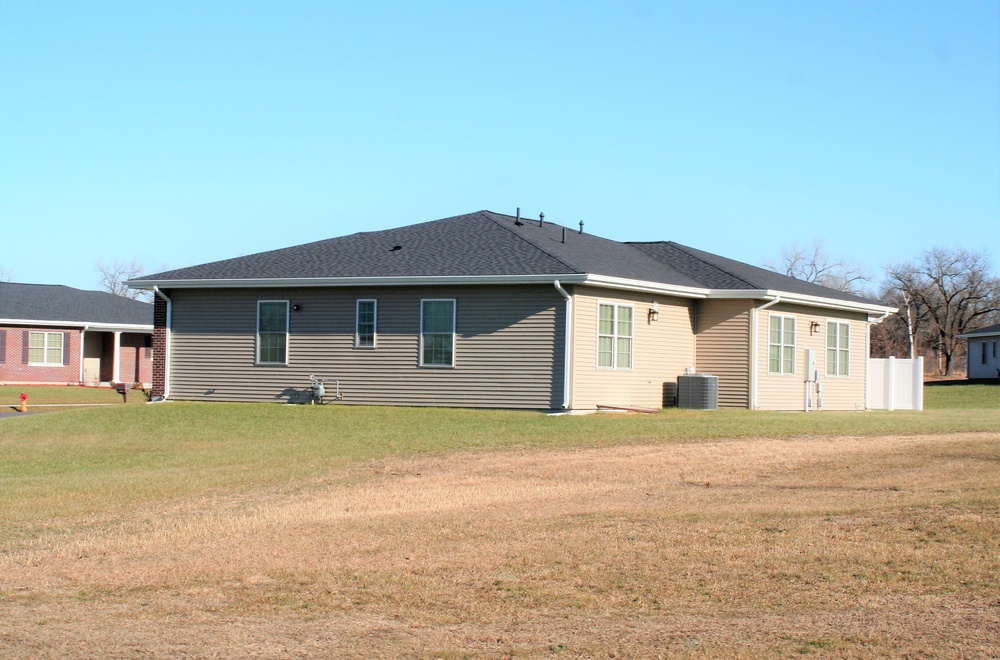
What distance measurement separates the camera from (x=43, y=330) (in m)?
43.5

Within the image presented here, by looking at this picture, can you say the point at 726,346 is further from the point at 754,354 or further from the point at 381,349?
the point at 381,349

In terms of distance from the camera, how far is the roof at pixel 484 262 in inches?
926

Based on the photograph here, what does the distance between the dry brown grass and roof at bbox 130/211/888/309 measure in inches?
390

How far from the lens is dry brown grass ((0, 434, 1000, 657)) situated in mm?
6777

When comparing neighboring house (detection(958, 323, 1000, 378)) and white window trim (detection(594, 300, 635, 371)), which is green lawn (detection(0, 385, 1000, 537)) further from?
neighboring house (detection(958, 323, 1000, 378))

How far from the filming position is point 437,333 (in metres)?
23.7

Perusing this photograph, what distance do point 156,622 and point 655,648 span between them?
3.25 m

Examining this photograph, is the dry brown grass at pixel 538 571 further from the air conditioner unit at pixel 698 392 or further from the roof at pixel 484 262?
the air conditioner unit at pixel 698 392

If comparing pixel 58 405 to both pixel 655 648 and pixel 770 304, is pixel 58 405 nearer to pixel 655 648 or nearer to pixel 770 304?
pixel 770 304

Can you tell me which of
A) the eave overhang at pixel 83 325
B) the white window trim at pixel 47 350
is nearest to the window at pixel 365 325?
the eave overhang at pixel 83 325

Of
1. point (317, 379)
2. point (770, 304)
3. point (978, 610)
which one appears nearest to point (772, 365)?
point (770, 304)

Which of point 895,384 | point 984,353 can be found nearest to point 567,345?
point 895,384

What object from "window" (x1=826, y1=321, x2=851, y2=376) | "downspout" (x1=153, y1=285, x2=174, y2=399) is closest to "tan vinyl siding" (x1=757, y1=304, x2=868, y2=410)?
"window" (x1=826, y1=321, x2=851, y2=376)

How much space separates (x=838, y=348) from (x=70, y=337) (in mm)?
29665
